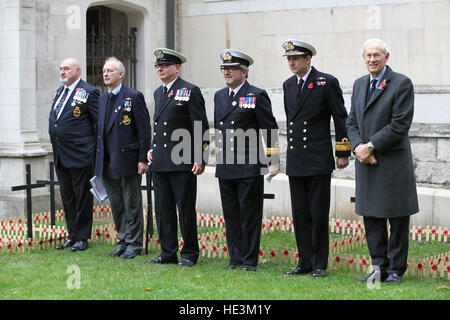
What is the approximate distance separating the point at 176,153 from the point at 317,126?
5.03 ft

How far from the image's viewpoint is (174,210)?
864cm

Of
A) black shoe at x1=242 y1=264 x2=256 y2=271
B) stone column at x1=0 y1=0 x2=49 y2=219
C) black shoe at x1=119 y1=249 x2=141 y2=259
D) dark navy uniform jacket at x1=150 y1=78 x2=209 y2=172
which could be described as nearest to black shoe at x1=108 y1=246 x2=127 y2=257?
black shoe at x1=119 y1=249 x2=141 y2=259

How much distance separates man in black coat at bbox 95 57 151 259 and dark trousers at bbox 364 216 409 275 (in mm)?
2661

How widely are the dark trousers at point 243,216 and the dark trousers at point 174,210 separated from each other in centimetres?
44

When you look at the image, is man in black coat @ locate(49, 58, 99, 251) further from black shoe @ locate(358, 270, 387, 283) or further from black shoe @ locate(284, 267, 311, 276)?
black shoe @ locate(358, 270, 387, 283)

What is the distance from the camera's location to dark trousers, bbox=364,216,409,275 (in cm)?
730

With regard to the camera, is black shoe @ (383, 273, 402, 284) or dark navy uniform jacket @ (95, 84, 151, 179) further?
dark navy uniform jacket @ (95, 84, 151, 179)

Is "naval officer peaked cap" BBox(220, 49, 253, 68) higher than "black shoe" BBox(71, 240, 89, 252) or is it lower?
higher

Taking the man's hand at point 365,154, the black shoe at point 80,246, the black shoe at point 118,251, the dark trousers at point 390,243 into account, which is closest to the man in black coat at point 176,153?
the black shoe at point 118,251

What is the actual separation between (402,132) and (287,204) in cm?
472

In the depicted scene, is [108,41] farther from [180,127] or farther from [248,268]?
[248,268]

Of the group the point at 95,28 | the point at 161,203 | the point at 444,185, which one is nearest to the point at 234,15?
the point at 95,28

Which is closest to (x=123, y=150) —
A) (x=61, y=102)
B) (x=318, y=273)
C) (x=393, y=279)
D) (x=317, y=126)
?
(x=61, y=102)

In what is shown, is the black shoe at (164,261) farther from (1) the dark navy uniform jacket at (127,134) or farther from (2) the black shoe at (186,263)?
(1) the dark navy uniform jacket at (127,134)
